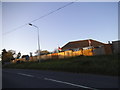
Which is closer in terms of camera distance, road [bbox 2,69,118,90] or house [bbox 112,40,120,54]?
road [bbox 2,69,118,90]

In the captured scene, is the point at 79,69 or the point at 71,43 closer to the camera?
the point at 79,69

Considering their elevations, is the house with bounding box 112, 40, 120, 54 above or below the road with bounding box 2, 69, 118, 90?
above

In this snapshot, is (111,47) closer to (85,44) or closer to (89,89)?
(89,89)

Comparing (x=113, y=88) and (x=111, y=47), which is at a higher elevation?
(x=111, y=47)

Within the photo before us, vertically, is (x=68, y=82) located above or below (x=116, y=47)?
below

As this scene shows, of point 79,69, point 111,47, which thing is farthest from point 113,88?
point 111,47

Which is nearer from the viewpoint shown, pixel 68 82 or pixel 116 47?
pixel 68 82

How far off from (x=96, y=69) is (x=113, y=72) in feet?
6.71

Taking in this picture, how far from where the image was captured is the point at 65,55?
32.1 meters

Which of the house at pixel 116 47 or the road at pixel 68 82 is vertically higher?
the house at pixel 116 47

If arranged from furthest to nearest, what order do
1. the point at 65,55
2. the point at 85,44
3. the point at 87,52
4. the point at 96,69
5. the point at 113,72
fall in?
the point at 85,44 → the point at 65,55 → the point at 87,52 → the point at 96,69 → the point at 113,72

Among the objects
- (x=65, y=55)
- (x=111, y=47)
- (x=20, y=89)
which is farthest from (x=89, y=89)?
(x=65, y=55)

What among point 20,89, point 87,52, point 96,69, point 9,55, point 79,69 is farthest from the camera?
point 9,55

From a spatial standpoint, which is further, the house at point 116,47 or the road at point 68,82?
the house at point 116,47
